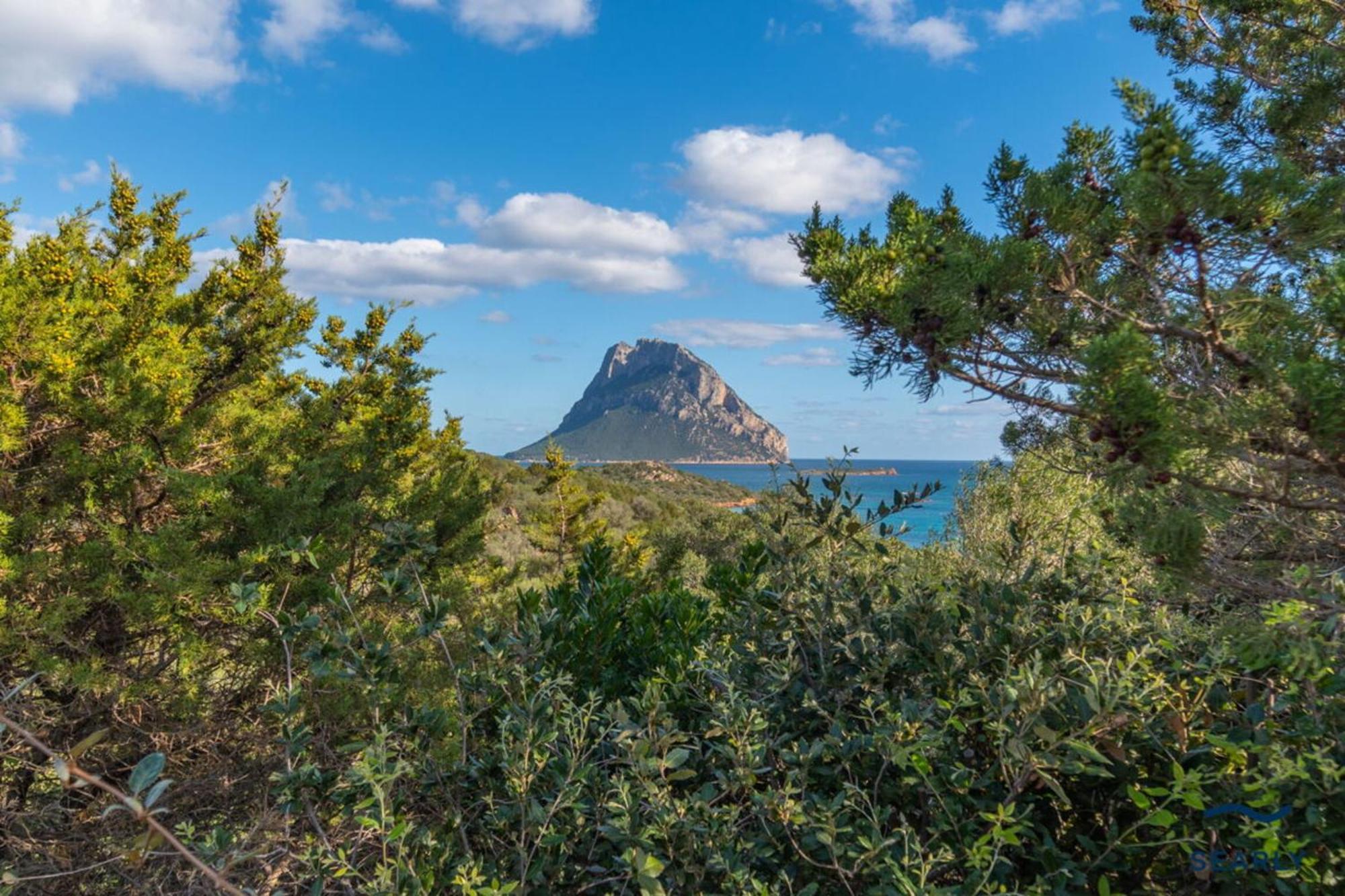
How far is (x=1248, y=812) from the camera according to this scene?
4.71 feet

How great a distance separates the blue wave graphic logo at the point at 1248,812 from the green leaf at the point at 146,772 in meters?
1.85

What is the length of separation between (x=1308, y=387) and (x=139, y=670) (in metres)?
7.62

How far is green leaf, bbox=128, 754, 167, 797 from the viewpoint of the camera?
69cm

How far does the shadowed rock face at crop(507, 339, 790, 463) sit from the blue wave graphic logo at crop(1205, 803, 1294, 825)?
74209 millimetres

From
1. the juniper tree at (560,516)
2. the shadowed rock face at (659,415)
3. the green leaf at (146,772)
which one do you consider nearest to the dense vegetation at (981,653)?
the green leaf at (146,772)

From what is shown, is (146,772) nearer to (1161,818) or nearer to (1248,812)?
(1161,818)

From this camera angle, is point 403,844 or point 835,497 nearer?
point 403,844

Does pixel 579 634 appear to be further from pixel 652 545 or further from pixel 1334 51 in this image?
pixel 652 545

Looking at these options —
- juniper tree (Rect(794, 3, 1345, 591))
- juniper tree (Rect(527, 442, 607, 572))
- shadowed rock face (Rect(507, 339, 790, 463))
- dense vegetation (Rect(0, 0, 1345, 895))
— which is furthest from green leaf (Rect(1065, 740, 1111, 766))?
shadowed rock face (Rect(507, 339, 790, 463))

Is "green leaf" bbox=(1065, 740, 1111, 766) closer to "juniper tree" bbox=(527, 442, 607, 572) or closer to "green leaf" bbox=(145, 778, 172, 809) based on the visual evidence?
"green leaf" bbox=(145, 778, 172, 809)

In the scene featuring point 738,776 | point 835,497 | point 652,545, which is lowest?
point 652,545

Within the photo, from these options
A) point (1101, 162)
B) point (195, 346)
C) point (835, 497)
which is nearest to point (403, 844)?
point (835, 497)

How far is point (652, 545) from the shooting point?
2520cm

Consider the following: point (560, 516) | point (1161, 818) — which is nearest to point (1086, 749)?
point (1161, 818)
